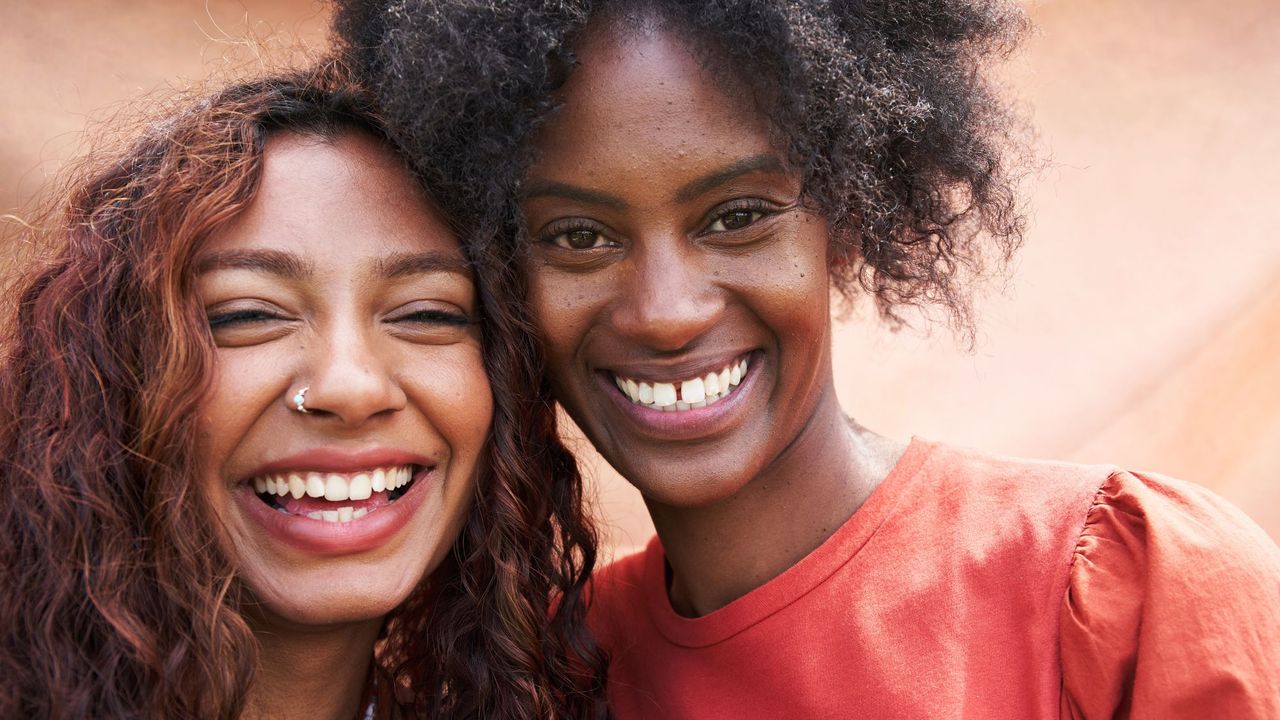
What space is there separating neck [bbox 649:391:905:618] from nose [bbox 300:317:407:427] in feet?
2.28

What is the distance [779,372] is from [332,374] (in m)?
0.81

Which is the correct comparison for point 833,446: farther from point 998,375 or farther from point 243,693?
point 998,375

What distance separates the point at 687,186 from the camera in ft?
6.89

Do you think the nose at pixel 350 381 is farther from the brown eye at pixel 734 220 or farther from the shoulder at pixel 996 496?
the shoulder at pixel 996 496

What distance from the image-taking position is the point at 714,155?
211 cm

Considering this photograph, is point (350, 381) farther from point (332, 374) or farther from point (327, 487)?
point (327, 487)

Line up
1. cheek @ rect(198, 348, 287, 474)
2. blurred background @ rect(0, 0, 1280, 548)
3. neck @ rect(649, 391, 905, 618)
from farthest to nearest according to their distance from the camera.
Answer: blurred background @ rect(0, 0, 1280, 548) < neck @ rect(649, 391, 905, 618) < cheek @ rect(198, 348, 287, 474)

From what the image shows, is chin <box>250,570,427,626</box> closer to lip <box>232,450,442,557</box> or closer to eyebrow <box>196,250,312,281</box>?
lip <box>232,450,442,557</box>

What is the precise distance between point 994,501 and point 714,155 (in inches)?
32.4

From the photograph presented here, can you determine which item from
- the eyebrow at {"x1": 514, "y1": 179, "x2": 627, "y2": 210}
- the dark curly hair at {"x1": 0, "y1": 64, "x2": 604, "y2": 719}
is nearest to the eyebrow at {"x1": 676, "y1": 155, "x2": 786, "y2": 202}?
the eyebrow at {"x1": 514, "y1": 179, "x2": 627, "y2": 210}

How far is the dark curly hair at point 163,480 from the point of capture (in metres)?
1.88

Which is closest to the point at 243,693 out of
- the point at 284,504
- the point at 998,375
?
the point at 284,504

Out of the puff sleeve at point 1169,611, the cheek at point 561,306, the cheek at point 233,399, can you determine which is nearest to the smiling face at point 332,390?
the cheek at point 233,399

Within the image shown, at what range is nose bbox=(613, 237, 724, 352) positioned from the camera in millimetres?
2102
